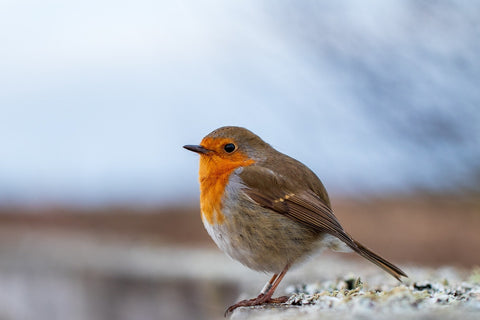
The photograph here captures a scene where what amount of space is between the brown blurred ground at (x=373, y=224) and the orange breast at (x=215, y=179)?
14.5 feet

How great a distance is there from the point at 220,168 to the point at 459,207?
5.32 m

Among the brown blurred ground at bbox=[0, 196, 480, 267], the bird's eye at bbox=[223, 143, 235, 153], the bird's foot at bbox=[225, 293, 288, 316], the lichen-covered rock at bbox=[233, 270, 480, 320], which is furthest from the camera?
the brown blurred ground at bbox=[0, 196, 480, 267]

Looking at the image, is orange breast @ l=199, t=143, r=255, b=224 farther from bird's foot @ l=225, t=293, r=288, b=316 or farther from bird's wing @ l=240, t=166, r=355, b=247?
bird's foot @ l=225, t=293, r=288, b=316

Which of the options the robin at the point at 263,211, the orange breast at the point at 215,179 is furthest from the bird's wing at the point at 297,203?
the orange breast at the point at 215,179

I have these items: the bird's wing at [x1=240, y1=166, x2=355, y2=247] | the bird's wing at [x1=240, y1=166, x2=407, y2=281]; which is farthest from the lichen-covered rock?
the bird's wing at [x1=240, y1=166, x2=355, y2=247]

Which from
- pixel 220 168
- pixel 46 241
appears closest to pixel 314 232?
pixel 220 168

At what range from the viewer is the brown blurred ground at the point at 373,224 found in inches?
302

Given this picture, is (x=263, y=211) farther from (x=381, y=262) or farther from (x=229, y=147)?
(x=381, y=262)

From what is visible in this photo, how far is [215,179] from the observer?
3445 millimetres

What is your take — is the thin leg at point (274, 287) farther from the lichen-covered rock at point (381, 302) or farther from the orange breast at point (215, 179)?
the orange breast at point (215, 179)

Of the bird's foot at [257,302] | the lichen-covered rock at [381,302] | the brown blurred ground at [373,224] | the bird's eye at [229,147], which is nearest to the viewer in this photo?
the lichen-covered rock at [381,302]

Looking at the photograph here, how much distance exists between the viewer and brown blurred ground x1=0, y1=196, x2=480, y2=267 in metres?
7.67

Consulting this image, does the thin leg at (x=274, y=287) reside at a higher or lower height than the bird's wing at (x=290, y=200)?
lower

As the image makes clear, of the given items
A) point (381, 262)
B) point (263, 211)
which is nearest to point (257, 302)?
point (263, 211)
